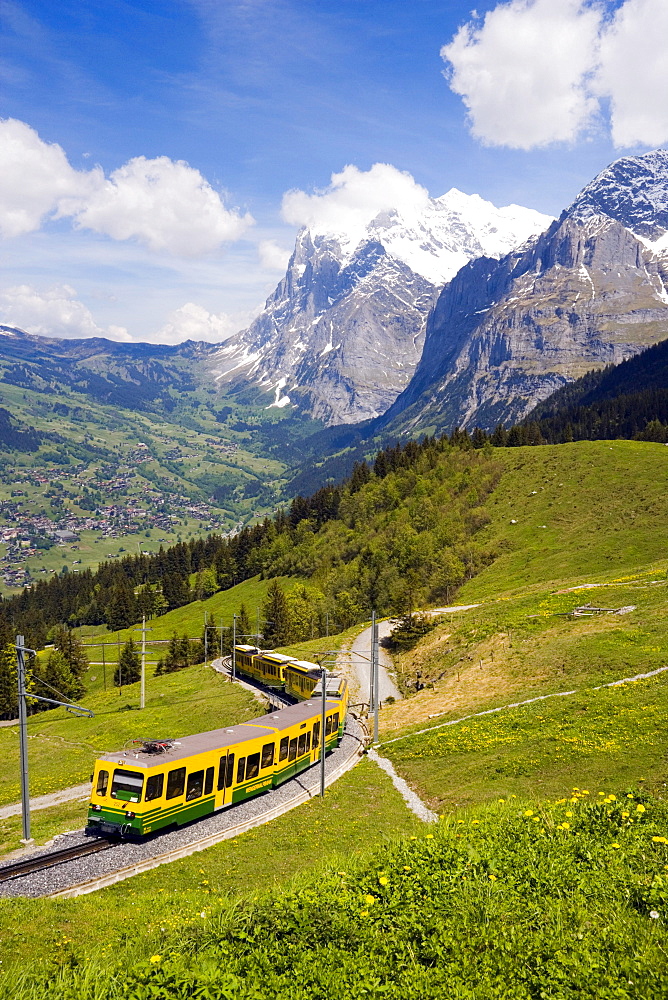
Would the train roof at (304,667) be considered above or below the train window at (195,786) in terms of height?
below

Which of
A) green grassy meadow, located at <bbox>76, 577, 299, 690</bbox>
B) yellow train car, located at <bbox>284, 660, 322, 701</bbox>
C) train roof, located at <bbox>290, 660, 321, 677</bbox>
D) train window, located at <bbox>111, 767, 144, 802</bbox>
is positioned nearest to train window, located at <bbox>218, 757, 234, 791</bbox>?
train window, located at <bbox>111, 767, 144, 802</bbox>

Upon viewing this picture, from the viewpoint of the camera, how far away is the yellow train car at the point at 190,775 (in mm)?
25891

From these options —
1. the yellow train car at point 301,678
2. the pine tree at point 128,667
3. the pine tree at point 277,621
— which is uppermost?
the yellow train car at point 301,678

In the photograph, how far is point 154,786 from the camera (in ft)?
85.7

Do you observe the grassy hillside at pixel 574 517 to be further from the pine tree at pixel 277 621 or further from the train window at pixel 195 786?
the train window at pixel 195 786

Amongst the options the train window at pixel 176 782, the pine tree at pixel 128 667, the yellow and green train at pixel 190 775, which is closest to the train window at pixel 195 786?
the yellow and green train at pixel 190 775

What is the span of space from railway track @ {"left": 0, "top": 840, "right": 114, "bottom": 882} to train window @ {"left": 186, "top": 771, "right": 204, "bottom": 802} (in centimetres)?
372

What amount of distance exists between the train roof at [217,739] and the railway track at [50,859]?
3223 millimetres

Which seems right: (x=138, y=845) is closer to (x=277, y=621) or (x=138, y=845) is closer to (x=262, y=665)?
(x=262, y=665)

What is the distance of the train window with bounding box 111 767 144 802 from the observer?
84.4 feet

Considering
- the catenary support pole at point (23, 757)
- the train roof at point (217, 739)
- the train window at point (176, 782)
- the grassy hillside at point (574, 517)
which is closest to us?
the catenary support pole at point (23, 757)

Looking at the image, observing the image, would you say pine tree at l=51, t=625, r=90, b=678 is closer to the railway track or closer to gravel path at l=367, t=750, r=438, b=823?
gravel path at l=367, t=750, r=438, b=823

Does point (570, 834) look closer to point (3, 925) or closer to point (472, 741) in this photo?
point (3, 925)

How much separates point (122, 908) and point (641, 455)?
422ft
